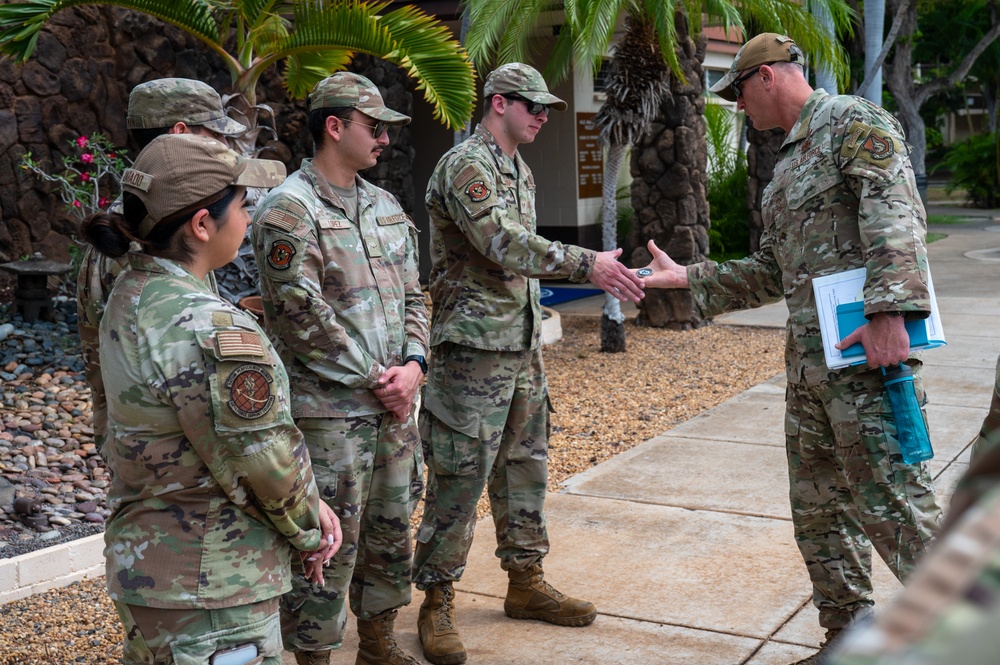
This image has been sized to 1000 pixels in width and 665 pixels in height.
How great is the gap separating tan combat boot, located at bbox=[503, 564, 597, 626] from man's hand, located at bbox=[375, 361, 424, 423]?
43.4 inches

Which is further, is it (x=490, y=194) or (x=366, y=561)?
(x=490, y=194)

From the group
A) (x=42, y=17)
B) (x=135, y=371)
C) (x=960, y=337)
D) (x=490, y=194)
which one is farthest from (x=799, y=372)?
(x=960, y=337)

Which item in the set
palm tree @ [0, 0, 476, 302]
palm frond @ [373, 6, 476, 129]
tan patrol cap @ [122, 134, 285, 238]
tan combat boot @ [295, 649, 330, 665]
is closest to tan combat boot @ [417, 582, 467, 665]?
tan combat boot @ [295, 649, 330, 665]

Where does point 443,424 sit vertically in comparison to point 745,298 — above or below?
below

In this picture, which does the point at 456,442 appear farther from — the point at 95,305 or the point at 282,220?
the point at 95,305

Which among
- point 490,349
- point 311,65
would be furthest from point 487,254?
point 311,65

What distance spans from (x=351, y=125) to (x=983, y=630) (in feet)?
10.5

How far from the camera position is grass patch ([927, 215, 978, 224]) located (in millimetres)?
22469

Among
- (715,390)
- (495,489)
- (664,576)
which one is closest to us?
(495,489)

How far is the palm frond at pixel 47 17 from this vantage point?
735 cm

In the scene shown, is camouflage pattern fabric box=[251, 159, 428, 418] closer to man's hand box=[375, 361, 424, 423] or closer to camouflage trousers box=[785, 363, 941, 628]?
man's hand box=[375, 361, 424, 423]

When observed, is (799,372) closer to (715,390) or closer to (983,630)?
(983,630)

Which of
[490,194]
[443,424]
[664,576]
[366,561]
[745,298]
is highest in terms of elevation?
[490,194]

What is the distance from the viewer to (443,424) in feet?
13.7
